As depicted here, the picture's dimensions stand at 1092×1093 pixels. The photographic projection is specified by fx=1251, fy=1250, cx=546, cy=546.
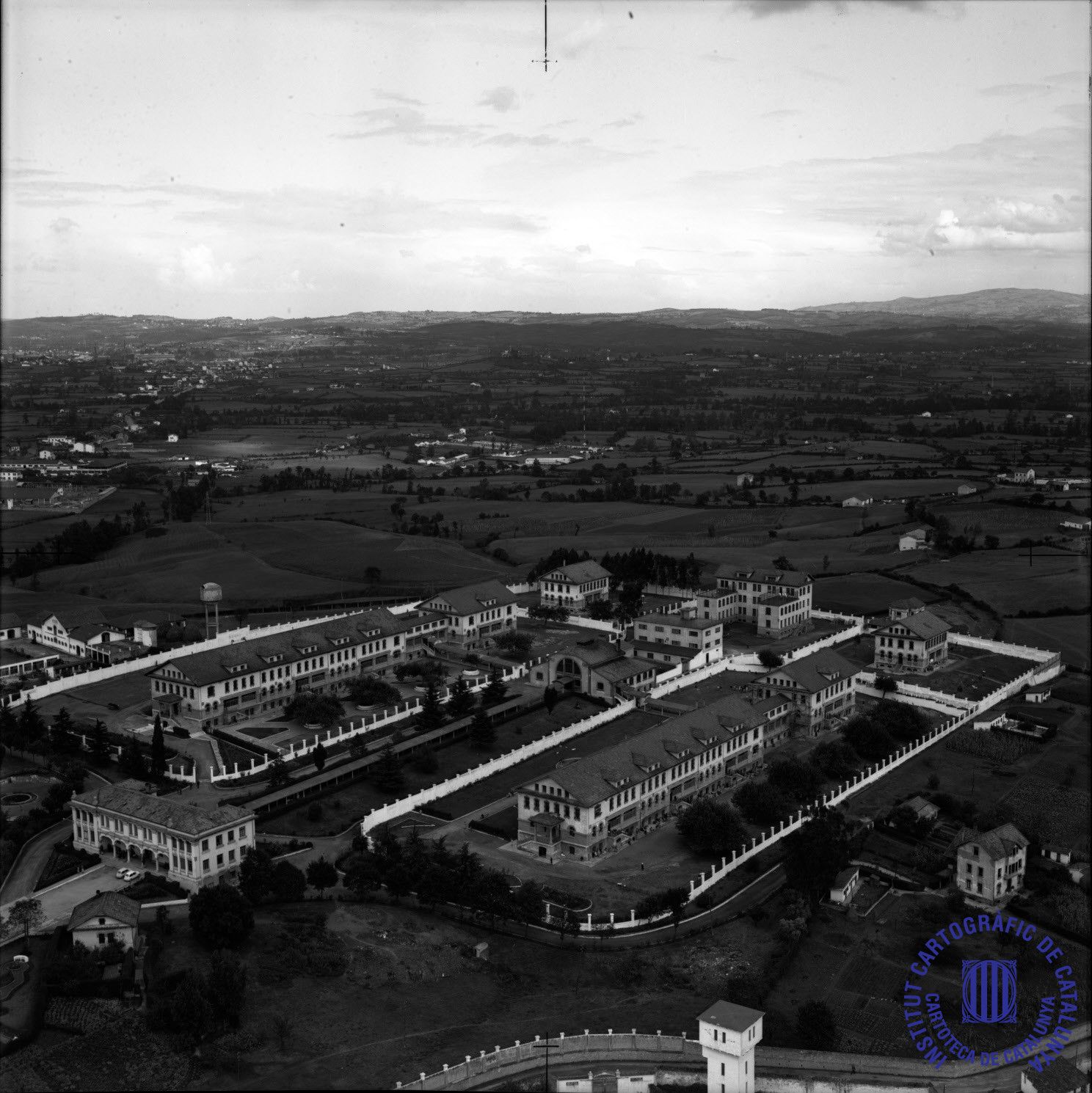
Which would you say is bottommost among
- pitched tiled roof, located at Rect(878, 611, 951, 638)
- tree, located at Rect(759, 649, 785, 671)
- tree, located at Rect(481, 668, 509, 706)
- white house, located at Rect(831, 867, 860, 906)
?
white house, located at Rect(831, 867, 860, 906)

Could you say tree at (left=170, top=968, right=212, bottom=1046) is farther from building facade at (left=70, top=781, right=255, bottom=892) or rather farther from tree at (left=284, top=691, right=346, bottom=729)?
tree at (left=284, top=691, right=346, bottom=729)

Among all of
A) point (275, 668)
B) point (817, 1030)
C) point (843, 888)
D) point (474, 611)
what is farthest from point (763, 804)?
point (474, 611)

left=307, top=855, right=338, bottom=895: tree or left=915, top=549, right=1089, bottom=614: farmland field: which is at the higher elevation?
left=915, top=549, right=1089, bottom=614: farmland field

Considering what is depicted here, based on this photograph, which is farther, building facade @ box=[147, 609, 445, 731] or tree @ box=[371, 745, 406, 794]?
building facade @ box=[147, 609, 445, 731]

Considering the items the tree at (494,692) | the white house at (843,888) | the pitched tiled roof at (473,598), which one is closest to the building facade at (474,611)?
the pitched tiled roof at (473,598)

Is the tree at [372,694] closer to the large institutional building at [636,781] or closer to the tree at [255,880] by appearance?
the large institutional building at [636,781]

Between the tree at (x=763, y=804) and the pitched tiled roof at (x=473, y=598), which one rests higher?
the pitched tiled roof at (x=473, y=598)

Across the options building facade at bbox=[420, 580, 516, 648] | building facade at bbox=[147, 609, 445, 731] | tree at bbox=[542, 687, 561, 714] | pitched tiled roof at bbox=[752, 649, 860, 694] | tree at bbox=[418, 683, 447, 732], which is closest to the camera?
tree at bbox=[418, 683, 447, 732]

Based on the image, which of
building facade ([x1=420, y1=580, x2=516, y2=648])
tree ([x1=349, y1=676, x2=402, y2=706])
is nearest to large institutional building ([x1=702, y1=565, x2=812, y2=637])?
building facade ([x1=420, y1=580, x2=516, y2=648])
